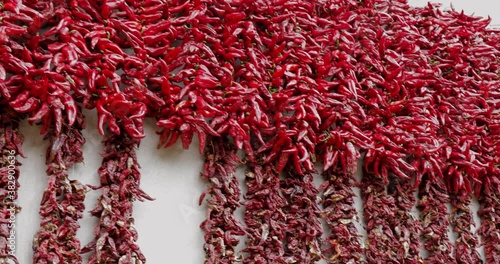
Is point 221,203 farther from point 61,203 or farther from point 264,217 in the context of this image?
point 61,203

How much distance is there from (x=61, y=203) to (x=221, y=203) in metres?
0.58

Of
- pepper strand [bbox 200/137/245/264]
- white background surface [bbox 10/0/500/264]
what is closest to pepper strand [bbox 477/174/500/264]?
pepper strand [bbox 200/137/245/264]

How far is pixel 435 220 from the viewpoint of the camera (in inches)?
103

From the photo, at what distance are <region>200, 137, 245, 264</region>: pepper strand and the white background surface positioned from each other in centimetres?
6

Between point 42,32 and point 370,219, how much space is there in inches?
59.7

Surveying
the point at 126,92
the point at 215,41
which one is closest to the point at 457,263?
the point at 215,41

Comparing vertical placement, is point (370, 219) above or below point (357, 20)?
below

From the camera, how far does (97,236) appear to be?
1.95 m

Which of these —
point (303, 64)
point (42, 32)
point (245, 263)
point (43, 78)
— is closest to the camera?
point (43, 78)

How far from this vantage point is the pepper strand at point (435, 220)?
2.59 meters

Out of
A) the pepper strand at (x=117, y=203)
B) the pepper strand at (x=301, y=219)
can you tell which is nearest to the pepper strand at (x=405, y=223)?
the pepper strand at (x=301, y=219)

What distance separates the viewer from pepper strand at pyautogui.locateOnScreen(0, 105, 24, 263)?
1816mm

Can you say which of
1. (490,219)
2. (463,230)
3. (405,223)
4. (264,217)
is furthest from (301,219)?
(490,219)

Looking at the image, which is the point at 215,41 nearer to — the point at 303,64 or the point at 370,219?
the point at 303,64
